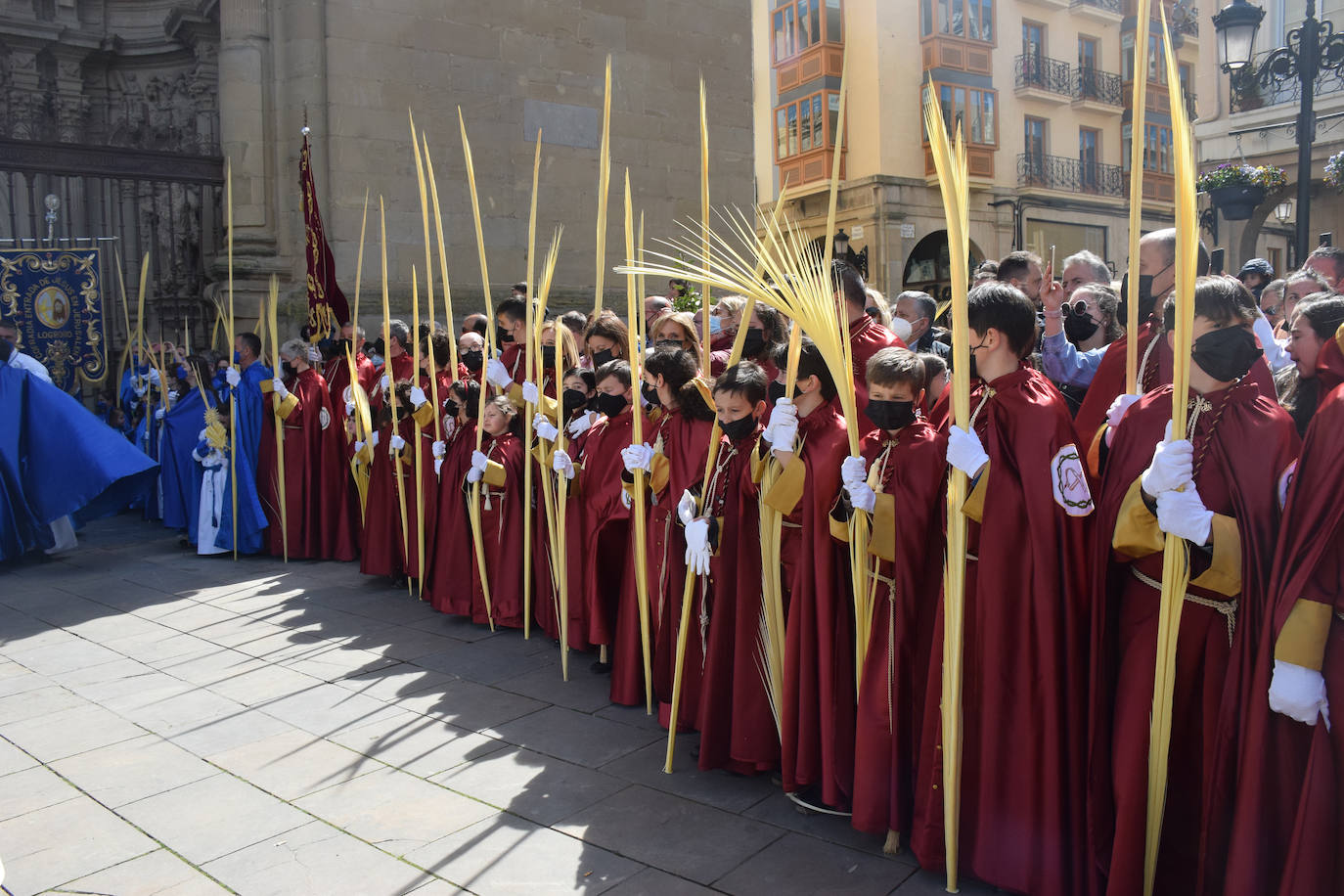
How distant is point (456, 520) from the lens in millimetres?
6574

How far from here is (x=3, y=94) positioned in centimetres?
1330

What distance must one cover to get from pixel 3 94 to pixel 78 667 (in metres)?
11.0

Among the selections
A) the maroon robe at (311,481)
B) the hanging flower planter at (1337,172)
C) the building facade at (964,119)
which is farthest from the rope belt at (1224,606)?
the building facade at (964,119)

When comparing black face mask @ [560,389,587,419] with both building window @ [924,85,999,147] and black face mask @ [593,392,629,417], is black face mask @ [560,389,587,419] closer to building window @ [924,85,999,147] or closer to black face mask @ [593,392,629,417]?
black face mask @ [593,392,629,417]

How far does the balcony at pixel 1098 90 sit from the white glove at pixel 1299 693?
96.8 ft

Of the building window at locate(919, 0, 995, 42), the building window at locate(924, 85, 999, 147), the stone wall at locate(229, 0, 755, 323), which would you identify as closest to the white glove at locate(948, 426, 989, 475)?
the stone wall at locate(229, 0, 755, 323)

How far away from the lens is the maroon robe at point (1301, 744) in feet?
7.82

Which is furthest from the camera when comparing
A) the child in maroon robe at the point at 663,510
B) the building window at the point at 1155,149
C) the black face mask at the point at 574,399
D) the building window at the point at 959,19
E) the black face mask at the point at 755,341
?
the building window at the point at 1155,149

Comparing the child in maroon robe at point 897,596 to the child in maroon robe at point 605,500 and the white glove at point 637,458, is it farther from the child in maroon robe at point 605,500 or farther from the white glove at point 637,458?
the child in maroon robe at point 605,500

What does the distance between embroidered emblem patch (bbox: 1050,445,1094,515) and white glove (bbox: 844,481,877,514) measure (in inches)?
23.0

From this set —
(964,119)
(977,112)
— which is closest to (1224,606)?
(977,112)

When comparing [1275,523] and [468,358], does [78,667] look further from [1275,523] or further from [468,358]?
[1275,523]

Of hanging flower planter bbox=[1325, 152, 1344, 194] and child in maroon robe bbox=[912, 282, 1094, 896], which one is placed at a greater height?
hanging flower planter bbox=[1325, 152, 1344, 194]

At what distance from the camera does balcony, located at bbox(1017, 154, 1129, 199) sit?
27250 mm
